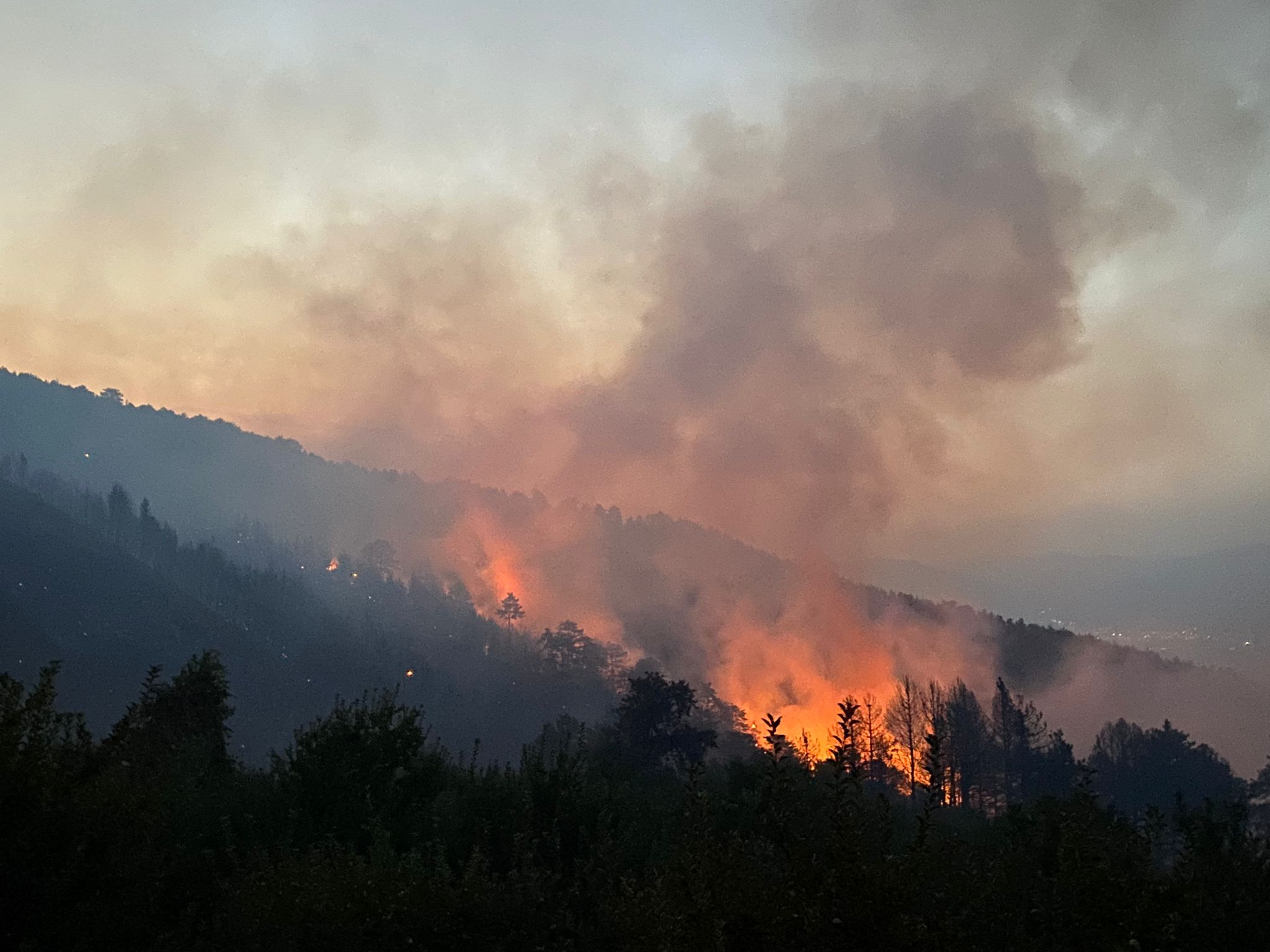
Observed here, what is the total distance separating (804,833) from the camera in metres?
8.61

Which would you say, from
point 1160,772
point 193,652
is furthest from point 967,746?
point 193,652

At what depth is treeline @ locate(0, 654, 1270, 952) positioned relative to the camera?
724cm

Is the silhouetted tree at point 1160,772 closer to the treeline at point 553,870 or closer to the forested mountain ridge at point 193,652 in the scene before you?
the forested mountain ridge at point 193,652

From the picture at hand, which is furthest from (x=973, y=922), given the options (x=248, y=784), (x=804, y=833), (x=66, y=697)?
(x=66, y=697)

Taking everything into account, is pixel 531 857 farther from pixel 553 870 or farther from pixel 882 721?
pixel 882 721

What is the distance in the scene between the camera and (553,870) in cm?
1432

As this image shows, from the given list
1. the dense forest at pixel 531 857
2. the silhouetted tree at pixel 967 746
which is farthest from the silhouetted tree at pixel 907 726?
the dense forest at pixel 531 857

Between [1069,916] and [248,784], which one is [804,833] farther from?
[248,784]

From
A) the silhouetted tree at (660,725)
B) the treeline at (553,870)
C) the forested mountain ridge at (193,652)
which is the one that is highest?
the forested mountain ridge at (193,652)

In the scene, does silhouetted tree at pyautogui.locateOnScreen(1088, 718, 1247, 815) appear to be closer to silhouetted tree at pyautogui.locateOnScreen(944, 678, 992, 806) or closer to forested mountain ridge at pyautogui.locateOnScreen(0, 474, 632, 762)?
silhouetted tree at pyautogui.locateOnScreen(944, 678, 992, 806)

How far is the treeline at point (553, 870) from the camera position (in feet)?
23.8

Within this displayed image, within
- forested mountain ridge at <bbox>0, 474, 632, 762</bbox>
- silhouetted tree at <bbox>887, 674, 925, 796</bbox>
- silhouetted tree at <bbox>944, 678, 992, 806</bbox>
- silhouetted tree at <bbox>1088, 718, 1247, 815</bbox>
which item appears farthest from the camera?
forested mountain ridge at <bbox>0, 474, 632, 762</bbox>

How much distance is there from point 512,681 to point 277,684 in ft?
160

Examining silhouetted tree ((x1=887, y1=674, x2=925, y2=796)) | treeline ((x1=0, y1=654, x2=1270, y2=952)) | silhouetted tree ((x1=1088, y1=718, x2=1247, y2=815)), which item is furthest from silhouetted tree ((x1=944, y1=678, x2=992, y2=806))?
treeline ((x1=0, y1=654, x2=1270, y2=952))
